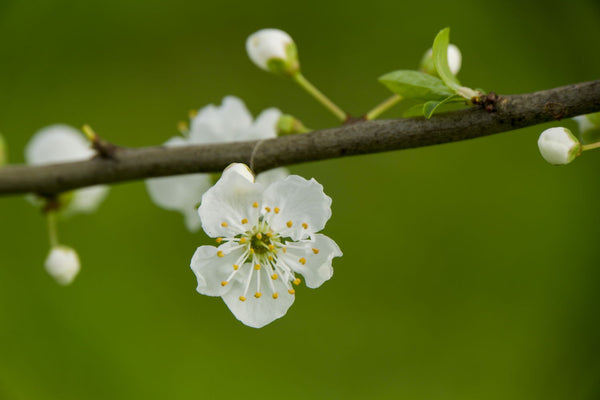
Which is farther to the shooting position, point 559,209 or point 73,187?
point 559,209

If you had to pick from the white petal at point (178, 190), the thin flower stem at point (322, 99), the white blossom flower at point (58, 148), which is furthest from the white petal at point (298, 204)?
the white blossom flower at point (58, 148)

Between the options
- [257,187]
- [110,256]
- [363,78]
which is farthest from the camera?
[363,78]

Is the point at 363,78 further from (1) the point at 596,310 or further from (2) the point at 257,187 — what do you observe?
(2) the point at 257,187

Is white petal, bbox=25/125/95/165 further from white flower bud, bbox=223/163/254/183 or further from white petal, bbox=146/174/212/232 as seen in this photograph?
white flower bud, bbox=223/163/254/183

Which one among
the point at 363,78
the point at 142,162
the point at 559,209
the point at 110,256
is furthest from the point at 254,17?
the point at 142,162

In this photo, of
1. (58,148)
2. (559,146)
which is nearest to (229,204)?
(559,146)

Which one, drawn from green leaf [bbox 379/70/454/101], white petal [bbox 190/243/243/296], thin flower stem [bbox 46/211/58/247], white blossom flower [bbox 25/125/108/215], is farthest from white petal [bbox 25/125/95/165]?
green leaf [bbox 379/70/454/101]

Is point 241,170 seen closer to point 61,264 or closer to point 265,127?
point 265,127
